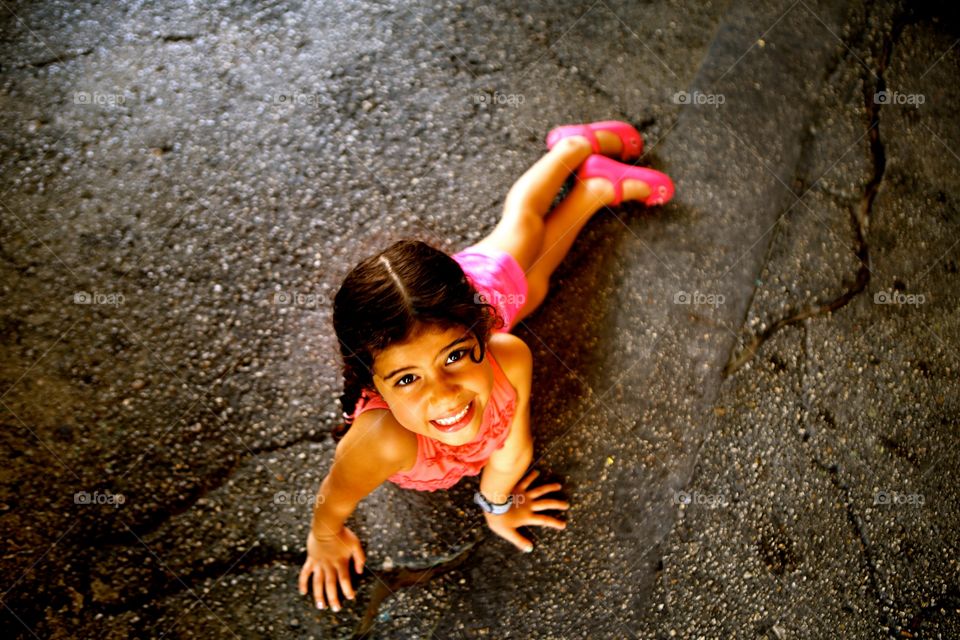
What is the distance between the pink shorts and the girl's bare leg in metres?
0.14

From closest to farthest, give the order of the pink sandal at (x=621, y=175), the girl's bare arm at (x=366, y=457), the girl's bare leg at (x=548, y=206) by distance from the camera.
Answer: the girl's bare arm at (x=366, y=457), the girl's bare leg at (x=548, y=206), the pink sandal at (x=621, y=175)

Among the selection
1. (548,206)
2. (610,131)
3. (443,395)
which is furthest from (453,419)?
(610,131)

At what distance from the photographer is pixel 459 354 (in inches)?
58.9

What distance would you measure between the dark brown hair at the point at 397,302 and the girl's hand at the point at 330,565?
2.42 ft

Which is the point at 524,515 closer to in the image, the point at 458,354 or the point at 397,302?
the point at 458,354

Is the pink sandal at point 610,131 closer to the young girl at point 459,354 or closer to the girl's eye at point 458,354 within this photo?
the young girl at point 459,354

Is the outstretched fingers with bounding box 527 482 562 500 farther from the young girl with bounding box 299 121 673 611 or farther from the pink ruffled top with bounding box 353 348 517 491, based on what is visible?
the pink ruffled top with bounding box 353 348 517 491

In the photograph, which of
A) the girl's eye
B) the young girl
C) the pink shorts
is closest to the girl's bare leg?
the young girl

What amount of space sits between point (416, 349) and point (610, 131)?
147 cm

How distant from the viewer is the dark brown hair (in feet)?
4.50

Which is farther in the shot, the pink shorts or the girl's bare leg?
the girl's bare leg

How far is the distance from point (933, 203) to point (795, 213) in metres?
0.63

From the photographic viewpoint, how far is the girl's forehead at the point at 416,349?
1385 millimetres

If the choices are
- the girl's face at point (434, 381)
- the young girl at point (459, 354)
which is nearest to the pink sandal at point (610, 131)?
the young girl at point (459, 354)
